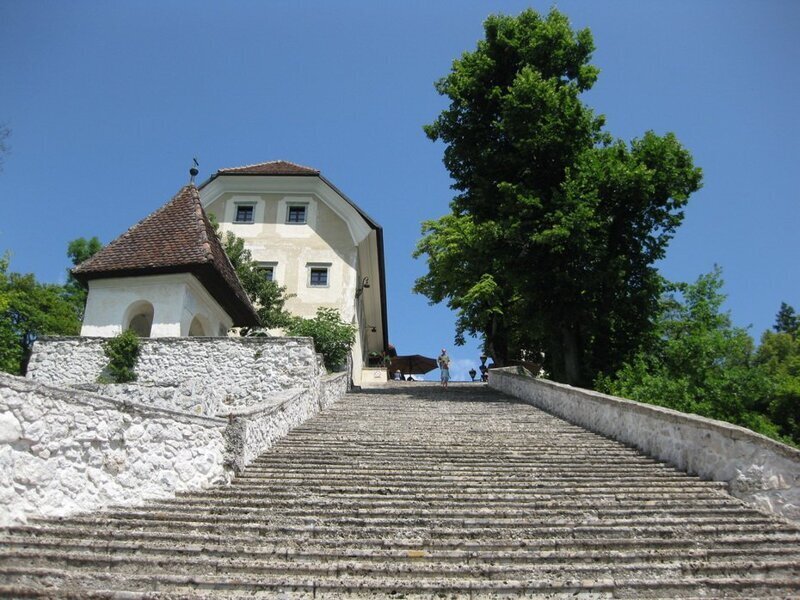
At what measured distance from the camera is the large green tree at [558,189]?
53.5 ft

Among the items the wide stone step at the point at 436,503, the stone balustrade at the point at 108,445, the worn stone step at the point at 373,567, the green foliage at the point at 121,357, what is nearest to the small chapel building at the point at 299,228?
the green foliage at the point at 121,357

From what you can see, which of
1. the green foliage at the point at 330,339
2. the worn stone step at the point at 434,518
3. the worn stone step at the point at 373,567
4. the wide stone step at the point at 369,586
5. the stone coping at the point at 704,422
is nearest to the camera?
the wide stone step at the point at 369,586

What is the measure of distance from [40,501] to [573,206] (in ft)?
46.5

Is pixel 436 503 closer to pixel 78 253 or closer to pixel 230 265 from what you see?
pixel 230 265

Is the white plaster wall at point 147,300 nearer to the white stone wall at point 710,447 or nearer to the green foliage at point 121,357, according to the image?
the green foliage at point 121,357

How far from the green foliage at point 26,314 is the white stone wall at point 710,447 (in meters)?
19.2

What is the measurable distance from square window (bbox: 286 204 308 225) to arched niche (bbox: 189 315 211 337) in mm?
11167

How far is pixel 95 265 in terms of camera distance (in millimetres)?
14375

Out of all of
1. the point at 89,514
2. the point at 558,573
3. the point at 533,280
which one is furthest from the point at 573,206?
the point at 89,514

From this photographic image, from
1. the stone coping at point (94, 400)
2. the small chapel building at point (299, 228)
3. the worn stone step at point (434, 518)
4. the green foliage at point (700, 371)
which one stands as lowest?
the worn stone step at point (434, 518)

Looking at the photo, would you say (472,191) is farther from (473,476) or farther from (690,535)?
(690,535)

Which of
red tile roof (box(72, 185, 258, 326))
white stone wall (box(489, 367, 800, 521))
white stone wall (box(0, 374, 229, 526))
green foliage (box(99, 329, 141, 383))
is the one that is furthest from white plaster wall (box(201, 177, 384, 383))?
white stone wall (box(0, 374, 229, 526))

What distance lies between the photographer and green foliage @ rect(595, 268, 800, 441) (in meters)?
13.6

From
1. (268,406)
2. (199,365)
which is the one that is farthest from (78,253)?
(268,406)
